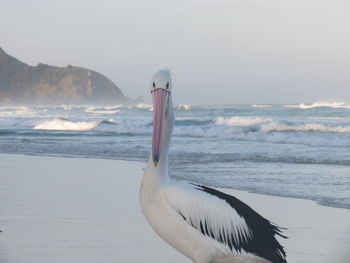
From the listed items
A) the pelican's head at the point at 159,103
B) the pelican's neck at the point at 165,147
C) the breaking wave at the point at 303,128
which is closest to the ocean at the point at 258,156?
the breaking wave at the point at 303,128

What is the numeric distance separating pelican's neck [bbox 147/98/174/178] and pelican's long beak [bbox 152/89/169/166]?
3.1 inches

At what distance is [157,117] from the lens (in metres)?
4.31

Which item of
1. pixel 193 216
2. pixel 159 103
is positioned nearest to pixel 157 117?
pixel 159 103

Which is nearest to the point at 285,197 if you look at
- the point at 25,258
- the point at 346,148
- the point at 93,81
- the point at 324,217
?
the point at 324,217

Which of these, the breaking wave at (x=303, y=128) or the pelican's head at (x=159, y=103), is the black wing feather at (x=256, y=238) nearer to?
the pelican's head at (x=159, y=103)

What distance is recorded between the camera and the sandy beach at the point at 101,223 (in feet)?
18.6

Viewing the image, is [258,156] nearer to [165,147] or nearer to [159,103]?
[165,147]

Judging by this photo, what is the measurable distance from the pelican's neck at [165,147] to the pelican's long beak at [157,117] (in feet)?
0.26

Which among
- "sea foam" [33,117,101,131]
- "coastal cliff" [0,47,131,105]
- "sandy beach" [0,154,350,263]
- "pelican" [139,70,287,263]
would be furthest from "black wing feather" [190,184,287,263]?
"coastal cliff" [0,47,131,105]

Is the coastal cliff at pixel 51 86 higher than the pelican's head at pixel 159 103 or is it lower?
higher

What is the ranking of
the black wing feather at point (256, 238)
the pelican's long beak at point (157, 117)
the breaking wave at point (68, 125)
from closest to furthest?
the pelican's long beak at point (157, 117) < the black wing feather at point (256, 238) < the breaking wave at point (68, 125)

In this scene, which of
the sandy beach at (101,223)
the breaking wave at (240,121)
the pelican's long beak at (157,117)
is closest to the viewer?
the pelican's long beak at (157,117)

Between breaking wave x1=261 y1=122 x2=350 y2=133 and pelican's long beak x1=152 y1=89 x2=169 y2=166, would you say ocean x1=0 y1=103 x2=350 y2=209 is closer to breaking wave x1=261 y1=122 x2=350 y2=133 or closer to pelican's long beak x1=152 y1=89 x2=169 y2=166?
breaking wave x1=261 y1=122 x2=350 y2=133

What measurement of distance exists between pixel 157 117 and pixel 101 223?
Result: 271cm
